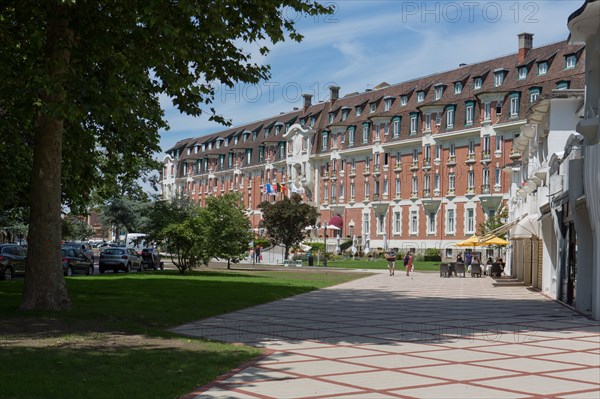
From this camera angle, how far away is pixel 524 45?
242 feet

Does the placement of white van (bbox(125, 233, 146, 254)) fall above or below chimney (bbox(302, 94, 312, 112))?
below

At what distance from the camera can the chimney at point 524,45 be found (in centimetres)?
7350

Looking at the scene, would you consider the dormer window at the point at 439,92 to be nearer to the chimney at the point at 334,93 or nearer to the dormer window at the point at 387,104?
the dormer window at the point at 387,104

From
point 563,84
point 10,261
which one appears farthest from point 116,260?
point 563,84

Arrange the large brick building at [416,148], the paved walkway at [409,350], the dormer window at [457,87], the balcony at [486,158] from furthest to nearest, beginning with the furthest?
the dormer window at [457,87]
the balcony at [486,158]
the large brick building at [416,148]
the paved walkway at [409,350]

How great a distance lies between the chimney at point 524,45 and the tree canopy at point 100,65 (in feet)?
193

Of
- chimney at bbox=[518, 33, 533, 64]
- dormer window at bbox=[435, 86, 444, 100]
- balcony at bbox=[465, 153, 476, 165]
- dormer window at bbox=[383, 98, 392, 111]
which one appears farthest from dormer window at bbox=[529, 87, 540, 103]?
dormer window at bbox=[383, 98, 392, 111]

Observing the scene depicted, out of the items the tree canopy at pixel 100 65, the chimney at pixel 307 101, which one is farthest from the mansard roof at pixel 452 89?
the tree canopy at pixel 100 65

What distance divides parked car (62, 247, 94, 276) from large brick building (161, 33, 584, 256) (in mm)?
26501

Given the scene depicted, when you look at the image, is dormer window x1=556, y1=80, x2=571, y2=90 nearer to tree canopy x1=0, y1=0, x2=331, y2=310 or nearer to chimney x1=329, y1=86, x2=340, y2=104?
chimney x1=329, y1=86, x2=340, y2=104

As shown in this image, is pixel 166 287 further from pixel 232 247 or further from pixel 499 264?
pixel 499 264

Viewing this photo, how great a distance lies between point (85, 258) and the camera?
45031mm

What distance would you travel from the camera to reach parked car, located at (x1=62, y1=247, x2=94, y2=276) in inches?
1697

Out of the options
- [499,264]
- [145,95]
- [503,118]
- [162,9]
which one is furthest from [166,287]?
[503,118]
